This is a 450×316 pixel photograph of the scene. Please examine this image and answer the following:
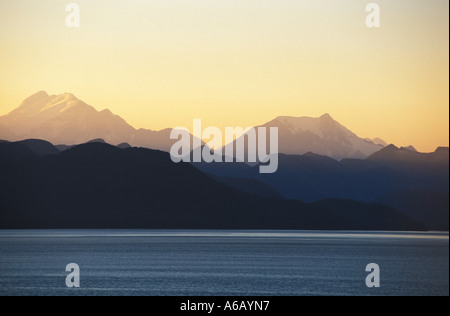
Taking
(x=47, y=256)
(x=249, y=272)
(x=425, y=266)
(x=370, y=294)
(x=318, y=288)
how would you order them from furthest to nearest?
(x=47, y=256), (x=425, y=266), (x=249, y=272), (x=318, y=288), (x=370, y=294)

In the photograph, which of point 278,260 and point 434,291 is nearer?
point 434,291

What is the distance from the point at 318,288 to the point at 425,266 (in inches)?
2350

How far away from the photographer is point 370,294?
8425 cm

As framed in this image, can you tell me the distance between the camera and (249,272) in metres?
115
